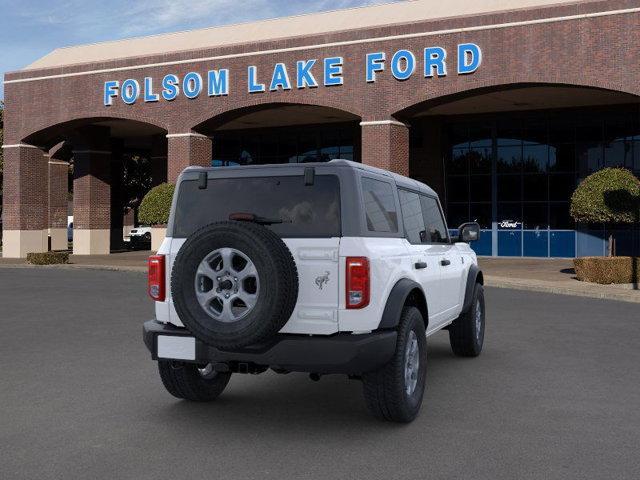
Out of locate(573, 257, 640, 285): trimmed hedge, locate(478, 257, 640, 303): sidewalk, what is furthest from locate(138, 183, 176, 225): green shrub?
locate(573, 257, 640, 285): trimmed hedge

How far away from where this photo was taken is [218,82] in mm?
31938

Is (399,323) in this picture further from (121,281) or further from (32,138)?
(32,138)

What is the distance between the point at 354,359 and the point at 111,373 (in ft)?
12.0

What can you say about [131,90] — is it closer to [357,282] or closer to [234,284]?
[234,284]

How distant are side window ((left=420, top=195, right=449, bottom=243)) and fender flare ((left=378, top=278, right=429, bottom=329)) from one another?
1402 millimetres

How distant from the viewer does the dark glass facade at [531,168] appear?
32.9 m

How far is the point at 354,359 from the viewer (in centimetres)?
560

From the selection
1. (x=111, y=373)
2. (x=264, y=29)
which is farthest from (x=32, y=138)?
(x=111, y=373)

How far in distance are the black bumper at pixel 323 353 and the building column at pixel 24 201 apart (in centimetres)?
3345

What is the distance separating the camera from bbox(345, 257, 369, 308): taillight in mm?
5711

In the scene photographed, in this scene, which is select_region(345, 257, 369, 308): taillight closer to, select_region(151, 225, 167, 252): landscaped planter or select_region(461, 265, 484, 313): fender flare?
select_region(461, 265, 484, 313): fender flare

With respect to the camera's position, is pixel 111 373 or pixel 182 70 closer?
pixel 111 373

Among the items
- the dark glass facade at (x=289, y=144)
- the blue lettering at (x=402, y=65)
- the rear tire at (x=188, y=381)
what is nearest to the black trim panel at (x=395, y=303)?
the rear tire at (x=188, y=381)

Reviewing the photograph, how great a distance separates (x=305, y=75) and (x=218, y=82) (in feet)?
13.2
